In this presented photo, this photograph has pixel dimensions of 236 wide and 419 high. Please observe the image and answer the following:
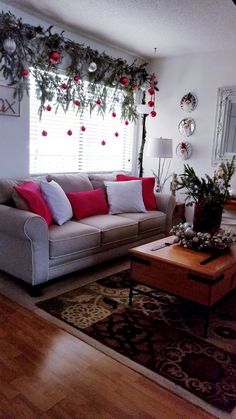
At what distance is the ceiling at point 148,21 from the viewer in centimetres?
310

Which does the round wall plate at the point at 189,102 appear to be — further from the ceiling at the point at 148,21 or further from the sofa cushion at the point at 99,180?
the sofa cushion at the point at 99,180

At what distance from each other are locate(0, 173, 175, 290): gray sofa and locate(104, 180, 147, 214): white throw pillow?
103mm

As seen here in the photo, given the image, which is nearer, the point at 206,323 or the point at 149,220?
the point at 206,323

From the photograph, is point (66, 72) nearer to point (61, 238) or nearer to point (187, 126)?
point (187, 126)

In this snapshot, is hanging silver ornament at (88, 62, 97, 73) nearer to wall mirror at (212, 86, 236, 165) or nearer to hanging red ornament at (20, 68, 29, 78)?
hanging red ornament at (20, 68, 29, 78)

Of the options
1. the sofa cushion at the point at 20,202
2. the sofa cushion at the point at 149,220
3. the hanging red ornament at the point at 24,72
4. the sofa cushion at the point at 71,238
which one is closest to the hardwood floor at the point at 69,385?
the sofa cushion at the point at 71,238

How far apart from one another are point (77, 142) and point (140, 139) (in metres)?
1.31

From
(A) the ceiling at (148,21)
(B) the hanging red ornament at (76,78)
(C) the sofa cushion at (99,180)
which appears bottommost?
(C) the sofa cushion at (99,180)

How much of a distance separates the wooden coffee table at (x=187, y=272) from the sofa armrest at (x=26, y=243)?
72 cm

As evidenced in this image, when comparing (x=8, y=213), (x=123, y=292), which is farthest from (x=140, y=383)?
(x=8, y=213)

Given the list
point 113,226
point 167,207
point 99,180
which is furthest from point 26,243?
point 167,207

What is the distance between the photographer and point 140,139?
529cm

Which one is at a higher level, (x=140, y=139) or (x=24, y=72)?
(x=24, y=72)

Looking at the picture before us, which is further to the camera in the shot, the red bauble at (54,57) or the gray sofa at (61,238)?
the red bauble at (54,57)
